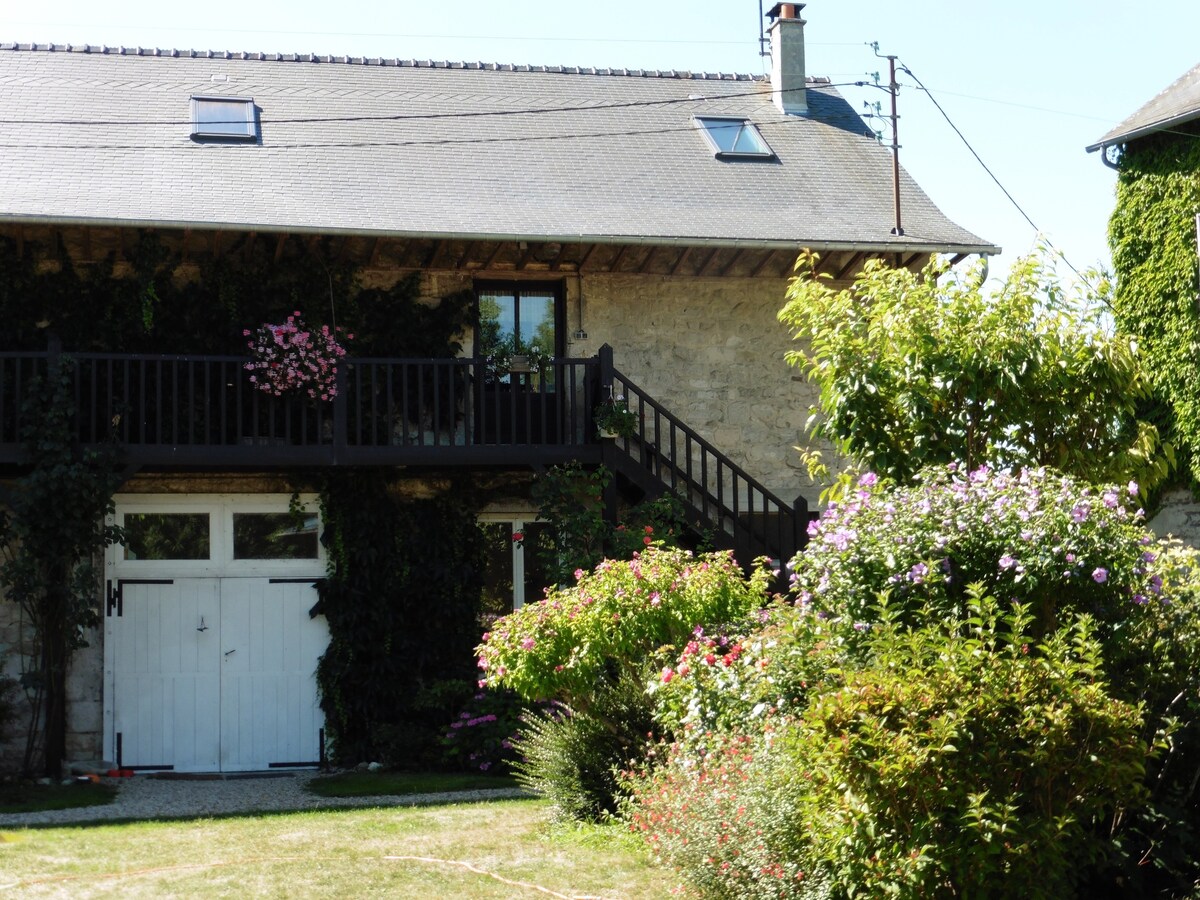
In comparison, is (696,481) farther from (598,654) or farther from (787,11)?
(787,11)

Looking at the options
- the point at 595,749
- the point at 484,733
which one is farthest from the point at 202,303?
the point at 595,749

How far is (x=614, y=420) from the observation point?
1211cm

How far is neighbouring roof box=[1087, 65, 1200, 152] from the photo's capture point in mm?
13016

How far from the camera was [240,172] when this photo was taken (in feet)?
43.5

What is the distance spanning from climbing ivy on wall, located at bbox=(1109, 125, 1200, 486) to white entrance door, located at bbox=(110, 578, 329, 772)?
799 cm

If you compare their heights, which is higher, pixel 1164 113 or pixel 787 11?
pixel 787 11

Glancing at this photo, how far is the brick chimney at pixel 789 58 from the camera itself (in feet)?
52.6

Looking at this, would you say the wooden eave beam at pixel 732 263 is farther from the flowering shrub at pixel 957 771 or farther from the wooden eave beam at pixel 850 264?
the flowering shrub at pixel 957 771

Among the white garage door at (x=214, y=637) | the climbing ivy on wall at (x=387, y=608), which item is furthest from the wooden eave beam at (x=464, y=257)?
the white garage door at (x=214, y=637)

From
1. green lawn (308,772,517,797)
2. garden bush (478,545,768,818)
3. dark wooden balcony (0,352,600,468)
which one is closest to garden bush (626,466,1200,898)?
garden bush (478,545,768,818)

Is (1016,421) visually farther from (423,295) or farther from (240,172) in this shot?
(240,172)

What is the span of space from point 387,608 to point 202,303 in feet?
10.3

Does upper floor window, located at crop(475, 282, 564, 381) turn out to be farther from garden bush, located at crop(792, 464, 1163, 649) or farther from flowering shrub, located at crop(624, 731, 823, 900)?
flowering shrub, located at crop(624, 731, 823, 900)

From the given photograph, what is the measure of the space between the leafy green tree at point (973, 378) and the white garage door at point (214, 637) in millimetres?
5401
